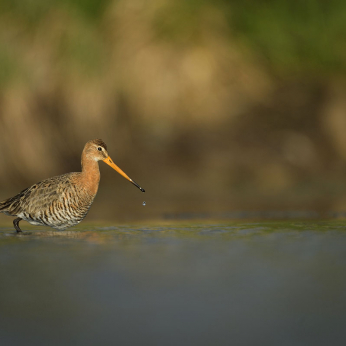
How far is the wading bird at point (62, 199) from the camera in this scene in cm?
809

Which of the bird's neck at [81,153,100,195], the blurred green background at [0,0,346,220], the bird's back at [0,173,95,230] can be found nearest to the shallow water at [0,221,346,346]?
the bird's back at [0,173,95,230]

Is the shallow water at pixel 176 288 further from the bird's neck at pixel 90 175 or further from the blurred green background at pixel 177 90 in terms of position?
the blurred green background at pixel 177 90

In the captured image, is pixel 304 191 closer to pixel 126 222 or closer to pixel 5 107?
pixel 126 222

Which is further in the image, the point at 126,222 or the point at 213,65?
the point at 213,65

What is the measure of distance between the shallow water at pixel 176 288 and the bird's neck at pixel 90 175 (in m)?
0.83

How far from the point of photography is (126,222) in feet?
28.2

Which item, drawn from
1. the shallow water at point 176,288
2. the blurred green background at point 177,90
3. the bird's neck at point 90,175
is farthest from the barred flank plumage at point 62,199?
the blurred green background at point 177,90

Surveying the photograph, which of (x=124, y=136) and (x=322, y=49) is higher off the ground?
(x=322, y=49)

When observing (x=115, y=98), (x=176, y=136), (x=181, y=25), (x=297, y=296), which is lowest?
(x=297, y=296)

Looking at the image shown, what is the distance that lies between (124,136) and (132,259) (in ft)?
25.5

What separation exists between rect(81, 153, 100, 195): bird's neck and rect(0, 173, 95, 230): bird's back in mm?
55

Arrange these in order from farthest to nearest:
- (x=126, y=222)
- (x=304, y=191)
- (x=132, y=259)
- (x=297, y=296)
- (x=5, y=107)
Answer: (x=5, y=107) < (x=304, y=191) < (x=126, y=222) < (x=132, y=259) < (x=297, y=296)

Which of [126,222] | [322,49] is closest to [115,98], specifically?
[322,49]

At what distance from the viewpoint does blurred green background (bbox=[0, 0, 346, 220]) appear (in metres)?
13.1
